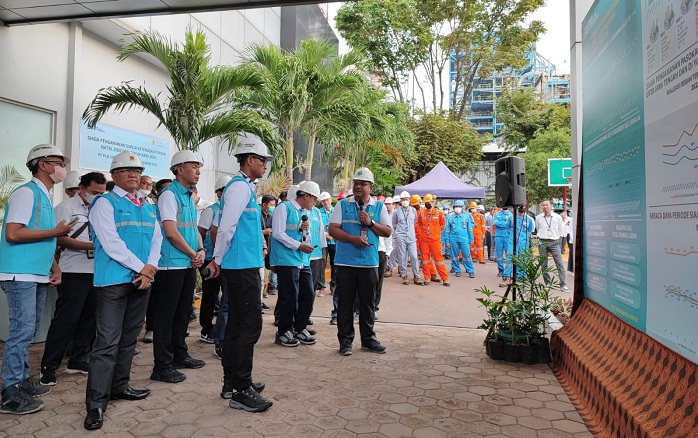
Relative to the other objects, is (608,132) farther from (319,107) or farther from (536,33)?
(536,33)

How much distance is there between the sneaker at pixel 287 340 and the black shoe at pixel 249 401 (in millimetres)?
1993

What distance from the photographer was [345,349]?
5.46m

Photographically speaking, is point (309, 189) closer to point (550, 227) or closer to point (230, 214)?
point (230, 214)

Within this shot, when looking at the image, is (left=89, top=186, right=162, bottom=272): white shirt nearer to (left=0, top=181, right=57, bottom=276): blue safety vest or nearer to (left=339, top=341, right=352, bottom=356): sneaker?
(left=0, top=181, right=57, bottom=276): blue safety vest

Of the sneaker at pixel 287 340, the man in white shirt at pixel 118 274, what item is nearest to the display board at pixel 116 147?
the sneaker at pixel 287 340

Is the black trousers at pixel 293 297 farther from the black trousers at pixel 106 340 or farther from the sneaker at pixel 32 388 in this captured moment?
the sneaker at pixel 32 388

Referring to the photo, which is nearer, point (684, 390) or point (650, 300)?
point (684, 390)

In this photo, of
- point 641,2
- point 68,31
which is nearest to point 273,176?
point 68,31

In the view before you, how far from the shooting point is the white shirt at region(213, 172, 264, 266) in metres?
3.72

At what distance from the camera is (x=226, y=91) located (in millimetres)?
7977

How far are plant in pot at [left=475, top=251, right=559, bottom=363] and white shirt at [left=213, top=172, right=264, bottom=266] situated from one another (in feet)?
9.73

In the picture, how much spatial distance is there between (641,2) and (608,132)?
111 centimetres

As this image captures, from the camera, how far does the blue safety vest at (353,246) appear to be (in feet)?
17.9

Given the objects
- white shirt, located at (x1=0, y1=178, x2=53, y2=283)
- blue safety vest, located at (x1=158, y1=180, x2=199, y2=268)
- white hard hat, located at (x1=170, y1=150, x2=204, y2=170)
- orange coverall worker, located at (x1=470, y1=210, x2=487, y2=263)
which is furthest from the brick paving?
orange coverall worker, located at (x1=470, y1=210, x2=487, y2=263)
